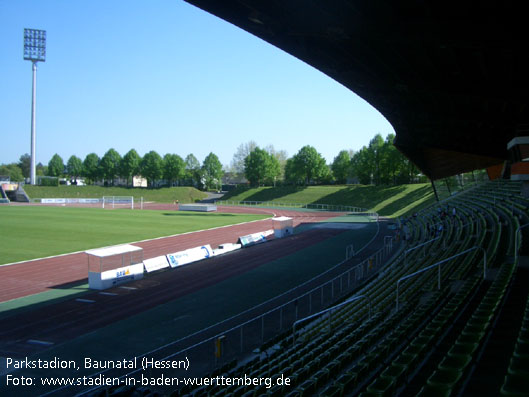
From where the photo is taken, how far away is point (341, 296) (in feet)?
57.5

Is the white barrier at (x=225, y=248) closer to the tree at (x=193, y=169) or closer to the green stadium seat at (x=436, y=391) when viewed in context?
the green stadium seat at (x=436, y=391)

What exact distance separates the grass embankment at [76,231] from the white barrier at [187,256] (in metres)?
9.61

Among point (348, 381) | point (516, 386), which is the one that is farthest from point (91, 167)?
point (516, 386)

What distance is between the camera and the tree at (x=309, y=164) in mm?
101875

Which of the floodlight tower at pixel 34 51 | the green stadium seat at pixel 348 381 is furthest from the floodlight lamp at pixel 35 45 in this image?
the green stadium seat at pixel 348 381

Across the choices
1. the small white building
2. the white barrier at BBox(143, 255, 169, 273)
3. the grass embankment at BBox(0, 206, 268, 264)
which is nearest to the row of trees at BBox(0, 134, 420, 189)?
the grass embankment at BBox(0, 206, 268, 264)

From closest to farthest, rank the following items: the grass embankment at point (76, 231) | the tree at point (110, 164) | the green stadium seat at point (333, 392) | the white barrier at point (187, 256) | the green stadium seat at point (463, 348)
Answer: the green stadium seat at point (333, 392)
the green stadium seat at point (463, 348)
the white barrier at point (187, 256)
the grass embankment at point (76, 231)
the tree at point (110, 164)

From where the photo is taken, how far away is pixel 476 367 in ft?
21.0

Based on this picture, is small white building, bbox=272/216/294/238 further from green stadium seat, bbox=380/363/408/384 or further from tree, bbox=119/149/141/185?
tree, bbox=119/149/141/185

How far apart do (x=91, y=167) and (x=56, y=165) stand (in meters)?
21.6

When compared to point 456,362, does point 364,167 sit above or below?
above

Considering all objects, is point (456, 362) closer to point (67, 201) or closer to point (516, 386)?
point (516, 386)

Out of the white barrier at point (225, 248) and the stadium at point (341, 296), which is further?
the white barrier at point (225, 248)

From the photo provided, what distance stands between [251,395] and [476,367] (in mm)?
3567
